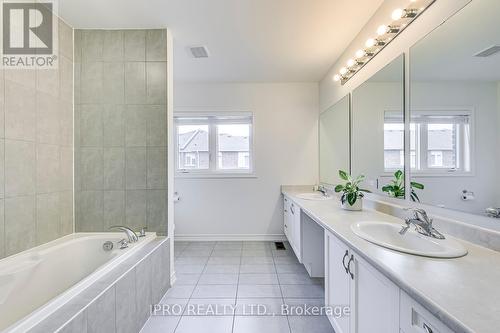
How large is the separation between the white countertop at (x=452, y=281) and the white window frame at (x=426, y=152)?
36cm

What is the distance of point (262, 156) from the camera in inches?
141

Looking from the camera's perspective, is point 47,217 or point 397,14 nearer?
point 397,14

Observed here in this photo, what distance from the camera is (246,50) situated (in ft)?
8.46

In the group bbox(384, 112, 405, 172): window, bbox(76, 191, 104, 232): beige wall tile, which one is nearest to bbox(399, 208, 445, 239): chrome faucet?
bbox(384, 112, 405, 172): window

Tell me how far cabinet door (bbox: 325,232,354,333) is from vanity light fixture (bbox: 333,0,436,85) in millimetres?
1519

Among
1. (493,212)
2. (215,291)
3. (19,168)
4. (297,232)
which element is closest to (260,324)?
(215,291)

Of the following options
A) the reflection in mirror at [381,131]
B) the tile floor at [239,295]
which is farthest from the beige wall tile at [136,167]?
the reflection in mirror at [381,131]

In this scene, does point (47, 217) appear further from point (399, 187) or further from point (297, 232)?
point (399, 187)

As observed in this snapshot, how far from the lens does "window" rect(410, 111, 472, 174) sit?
117cm

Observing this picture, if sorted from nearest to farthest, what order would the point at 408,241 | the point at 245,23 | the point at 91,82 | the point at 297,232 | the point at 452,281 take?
the point at 452,281, the point at 408,241, the point at 245,23, the point at 91,82, the point at 297,232

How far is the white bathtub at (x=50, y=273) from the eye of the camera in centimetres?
126

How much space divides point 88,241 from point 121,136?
39.9 inches

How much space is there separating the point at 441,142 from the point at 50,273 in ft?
9.19

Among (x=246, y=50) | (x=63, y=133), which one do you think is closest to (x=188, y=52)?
(x=246, y=50)
